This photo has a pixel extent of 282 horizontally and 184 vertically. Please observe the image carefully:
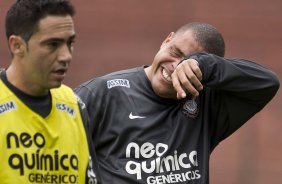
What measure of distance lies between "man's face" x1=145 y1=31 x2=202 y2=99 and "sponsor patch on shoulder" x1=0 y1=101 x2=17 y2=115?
34.5 inches

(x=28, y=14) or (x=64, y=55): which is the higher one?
(x=28, y=14)

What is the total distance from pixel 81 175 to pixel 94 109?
0.56 metres

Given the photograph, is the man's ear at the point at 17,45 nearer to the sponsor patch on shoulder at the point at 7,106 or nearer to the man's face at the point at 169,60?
the sponsor patch on shoulder at the point at 7,106

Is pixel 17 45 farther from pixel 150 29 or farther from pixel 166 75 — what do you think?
pixel 150 29

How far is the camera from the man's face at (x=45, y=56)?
310 cm

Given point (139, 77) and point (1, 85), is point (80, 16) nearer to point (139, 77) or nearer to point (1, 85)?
point (139, 77)

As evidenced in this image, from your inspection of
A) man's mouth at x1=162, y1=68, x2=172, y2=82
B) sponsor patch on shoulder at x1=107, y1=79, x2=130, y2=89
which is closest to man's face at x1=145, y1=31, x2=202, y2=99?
man's mouth at x1=162, y1=68, x2=172, y2=82

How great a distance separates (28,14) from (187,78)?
767 millimetres

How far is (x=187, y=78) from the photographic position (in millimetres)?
3582

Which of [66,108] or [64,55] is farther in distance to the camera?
[66,108]

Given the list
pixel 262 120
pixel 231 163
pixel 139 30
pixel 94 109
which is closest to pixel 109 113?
pixel 94 109

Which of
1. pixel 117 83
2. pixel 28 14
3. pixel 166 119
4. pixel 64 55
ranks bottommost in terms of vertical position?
pixel 166 119

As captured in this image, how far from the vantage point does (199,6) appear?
1052cm

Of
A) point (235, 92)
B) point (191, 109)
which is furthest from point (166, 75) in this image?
point (235, 92)
